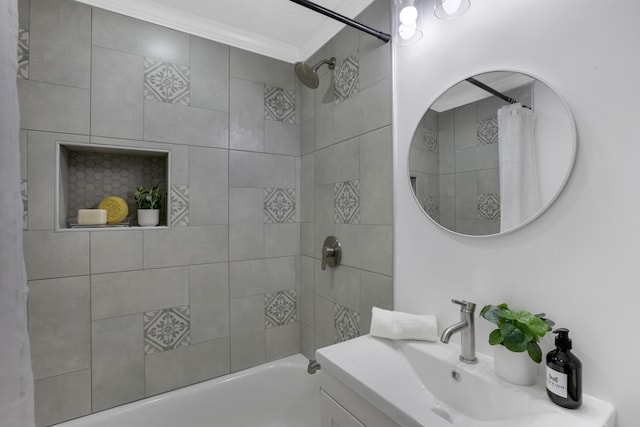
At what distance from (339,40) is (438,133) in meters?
0.93

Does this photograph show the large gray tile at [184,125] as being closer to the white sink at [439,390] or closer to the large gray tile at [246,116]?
the large gray tile at [246,116]

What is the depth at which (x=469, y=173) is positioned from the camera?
3.63 feet

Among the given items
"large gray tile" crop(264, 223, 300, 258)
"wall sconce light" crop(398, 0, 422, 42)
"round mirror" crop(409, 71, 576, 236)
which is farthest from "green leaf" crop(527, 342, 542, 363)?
"large gray tile" crop(264, 223, 300, 258)

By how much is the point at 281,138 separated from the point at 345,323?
4.08 feet

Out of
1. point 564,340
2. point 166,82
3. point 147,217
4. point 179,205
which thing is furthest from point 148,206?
point 564,340

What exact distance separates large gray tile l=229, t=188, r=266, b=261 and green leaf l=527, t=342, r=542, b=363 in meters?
1.49

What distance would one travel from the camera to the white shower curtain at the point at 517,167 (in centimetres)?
92

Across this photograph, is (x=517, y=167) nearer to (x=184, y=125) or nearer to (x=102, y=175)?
(x=184, y=125)

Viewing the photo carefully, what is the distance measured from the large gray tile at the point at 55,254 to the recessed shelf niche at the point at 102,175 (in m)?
0.06

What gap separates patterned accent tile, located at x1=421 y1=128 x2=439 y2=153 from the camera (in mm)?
1214

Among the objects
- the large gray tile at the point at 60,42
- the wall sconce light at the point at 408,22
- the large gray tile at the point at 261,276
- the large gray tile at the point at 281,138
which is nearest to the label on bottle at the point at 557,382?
the wall sconce light at the point at 408,22

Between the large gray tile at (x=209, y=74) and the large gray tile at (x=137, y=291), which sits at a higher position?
the large gray tile at (x=209, y=74)

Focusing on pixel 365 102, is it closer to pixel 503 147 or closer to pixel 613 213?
pixel 503 147

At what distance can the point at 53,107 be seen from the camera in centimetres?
142
